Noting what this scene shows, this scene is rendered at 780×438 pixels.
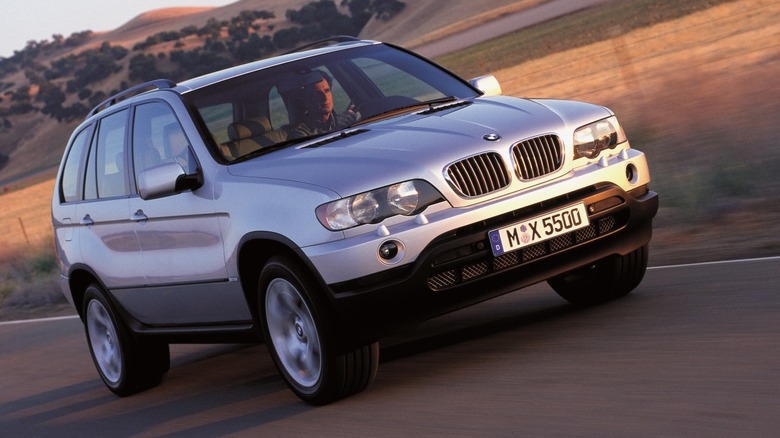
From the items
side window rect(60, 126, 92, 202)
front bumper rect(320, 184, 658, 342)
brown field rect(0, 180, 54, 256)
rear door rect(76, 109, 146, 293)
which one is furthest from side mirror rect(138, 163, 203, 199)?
brown field rect(0, 180, 54, 256)

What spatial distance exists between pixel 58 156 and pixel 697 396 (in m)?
90.0

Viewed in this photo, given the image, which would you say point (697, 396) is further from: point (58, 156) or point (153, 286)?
point (58, 156)

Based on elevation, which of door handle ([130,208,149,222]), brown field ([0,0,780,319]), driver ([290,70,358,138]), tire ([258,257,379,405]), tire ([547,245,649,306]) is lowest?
brown field ([0,0,780,319])

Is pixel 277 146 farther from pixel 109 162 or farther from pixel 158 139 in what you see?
pixel 109 162

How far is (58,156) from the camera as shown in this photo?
3588 inches

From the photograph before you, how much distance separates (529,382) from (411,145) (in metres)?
1.22

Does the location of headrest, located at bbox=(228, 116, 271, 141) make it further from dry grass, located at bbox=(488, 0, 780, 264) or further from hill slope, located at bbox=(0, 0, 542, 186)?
hill slope, located at bbox=(0, 0, 542, 186)

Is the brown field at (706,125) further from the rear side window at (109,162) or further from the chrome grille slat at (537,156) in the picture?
Result: the rear side window at (109,162)

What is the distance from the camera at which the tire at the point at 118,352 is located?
308 inches

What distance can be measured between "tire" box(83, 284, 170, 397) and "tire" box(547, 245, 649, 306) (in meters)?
2.56

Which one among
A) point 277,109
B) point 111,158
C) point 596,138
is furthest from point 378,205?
point 111,158

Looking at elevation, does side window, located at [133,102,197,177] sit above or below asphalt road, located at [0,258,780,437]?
above

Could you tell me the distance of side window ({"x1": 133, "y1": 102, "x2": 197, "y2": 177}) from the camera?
22.4ft

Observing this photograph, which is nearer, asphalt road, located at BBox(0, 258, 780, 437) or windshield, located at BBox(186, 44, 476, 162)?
asphalt road, located at BBox(0, 258, 780, 437)
